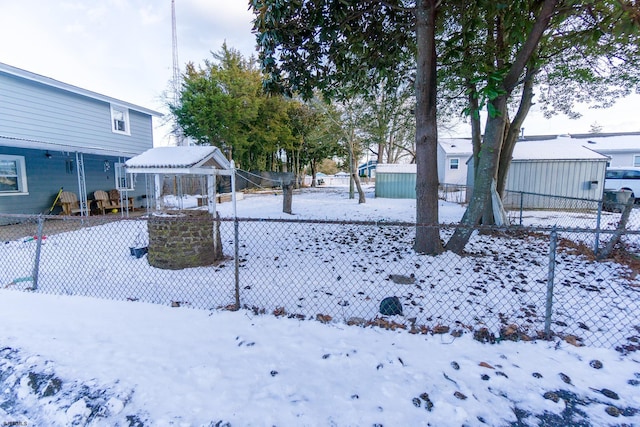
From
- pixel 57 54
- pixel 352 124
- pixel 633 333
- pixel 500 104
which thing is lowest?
pixel 633 333

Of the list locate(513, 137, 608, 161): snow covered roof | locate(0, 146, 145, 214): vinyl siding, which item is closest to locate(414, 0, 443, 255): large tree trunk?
locate(513, 137, 608, 161): snow covered roof

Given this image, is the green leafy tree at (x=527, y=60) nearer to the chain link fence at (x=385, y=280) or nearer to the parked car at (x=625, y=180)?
the chain link fence at (x=385, y=280)

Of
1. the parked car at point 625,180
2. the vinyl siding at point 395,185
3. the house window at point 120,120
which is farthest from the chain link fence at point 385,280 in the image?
the vinyl siding at point 395,185

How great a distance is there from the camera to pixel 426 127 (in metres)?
5.37

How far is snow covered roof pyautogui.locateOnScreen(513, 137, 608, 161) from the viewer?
41.4ft

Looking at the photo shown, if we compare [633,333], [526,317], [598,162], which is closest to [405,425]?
[526,317]

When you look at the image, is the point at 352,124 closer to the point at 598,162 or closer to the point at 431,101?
the point at 431,101

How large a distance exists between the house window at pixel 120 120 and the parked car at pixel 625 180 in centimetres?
2106

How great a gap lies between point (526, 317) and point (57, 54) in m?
15.5

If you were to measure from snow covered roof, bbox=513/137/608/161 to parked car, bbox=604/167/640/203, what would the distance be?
2054mm

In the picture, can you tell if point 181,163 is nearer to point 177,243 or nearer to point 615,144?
point 177,243

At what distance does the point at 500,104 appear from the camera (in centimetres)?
520

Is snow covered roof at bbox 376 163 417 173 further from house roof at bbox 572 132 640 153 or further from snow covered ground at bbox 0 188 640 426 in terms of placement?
snow covered ground at bbox 0 188 640 426

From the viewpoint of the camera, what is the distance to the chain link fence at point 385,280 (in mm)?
3135
